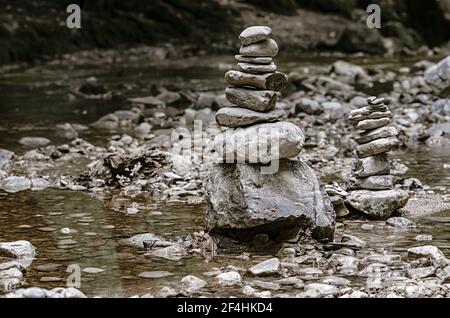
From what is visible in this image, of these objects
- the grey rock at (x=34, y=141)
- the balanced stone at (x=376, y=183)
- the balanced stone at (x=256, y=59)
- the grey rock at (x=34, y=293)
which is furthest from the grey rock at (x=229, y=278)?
the grey rock at (x=34, y=141)

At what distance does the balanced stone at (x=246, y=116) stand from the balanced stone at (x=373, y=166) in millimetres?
1713

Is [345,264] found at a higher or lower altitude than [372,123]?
lower

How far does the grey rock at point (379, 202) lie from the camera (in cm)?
887

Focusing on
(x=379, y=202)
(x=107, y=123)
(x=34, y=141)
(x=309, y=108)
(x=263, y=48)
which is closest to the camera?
(x=263, y=48)

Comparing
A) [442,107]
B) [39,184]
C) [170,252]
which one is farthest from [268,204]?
[442,107]

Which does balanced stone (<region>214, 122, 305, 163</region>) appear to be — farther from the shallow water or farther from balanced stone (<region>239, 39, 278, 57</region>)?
the shallow water

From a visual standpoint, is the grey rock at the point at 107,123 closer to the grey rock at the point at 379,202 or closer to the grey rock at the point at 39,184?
the grey rock at the point at 39,184

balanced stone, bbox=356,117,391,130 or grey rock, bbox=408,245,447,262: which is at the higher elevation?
balanced stone, bbox=356,117,391,130

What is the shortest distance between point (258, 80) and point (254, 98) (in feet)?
0.61

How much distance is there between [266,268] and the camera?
6.88 metres

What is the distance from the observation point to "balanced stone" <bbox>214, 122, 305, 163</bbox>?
7.70m

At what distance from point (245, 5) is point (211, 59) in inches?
421

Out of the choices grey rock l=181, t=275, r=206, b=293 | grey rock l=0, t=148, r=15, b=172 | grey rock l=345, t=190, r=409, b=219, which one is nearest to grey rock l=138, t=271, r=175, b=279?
grey rock l=181, t=275, r=206, b=293

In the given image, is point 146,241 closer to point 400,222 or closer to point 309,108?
point 400,222
